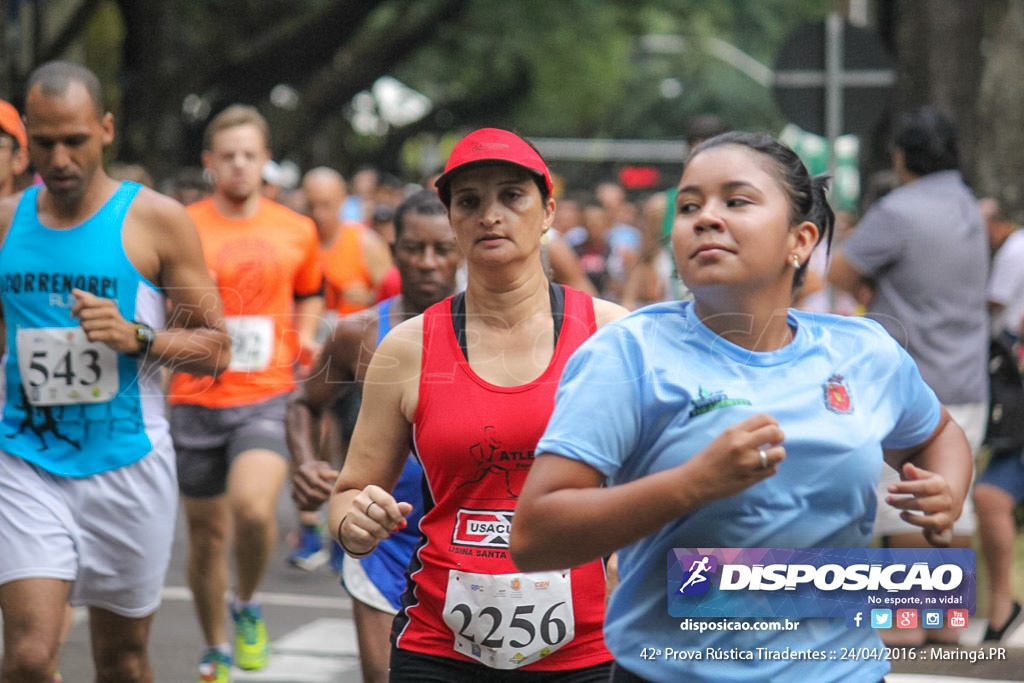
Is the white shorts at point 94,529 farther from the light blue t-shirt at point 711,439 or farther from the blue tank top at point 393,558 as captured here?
the light blue t-shirt at point 711,439

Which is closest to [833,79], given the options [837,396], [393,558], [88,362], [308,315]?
[308,315]

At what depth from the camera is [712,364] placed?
2656 mm

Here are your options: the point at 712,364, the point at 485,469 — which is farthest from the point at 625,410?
the point at 485,469

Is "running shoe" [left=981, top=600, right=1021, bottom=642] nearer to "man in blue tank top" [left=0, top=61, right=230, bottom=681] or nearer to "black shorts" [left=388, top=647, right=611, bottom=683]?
"black shorts" [left=388, top=647, right=611, bottom=683]

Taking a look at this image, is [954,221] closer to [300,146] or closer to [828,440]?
[828,440]

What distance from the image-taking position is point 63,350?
4742 mm

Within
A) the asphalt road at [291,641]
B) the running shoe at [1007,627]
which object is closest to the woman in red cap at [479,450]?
the asphalt road at [291,641]

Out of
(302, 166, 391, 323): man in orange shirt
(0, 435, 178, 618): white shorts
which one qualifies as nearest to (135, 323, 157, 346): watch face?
(0, 435, 178, 618): white shorts

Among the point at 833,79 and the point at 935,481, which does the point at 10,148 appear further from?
the point at 833,79

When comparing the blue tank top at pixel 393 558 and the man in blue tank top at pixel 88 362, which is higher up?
the man in blue tank top at pixel 88 362

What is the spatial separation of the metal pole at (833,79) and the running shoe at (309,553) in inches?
155

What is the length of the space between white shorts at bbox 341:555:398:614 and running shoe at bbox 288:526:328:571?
14.9ft

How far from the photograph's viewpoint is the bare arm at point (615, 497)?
237 cm

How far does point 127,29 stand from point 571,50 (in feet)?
31.2
